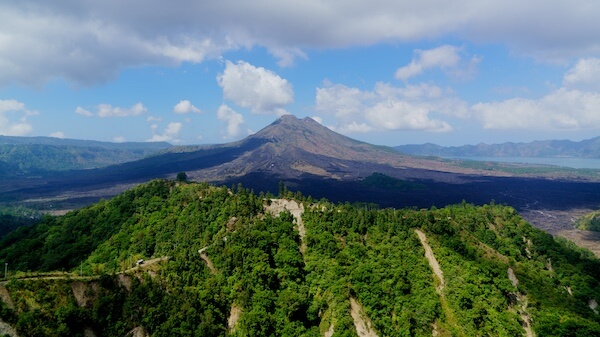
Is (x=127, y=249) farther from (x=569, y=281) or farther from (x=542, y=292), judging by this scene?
(x=569, y=281)

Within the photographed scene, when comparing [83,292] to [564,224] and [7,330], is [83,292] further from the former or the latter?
[564,224]

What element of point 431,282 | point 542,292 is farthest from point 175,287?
point 542,292

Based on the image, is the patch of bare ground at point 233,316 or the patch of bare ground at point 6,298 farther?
the patch of bare ground at point 233,316

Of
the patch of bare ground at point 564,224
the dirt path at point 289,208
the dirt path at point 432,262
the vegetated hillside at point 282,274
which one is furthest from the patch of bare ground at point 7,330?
the patch of bare ground at point 564,224

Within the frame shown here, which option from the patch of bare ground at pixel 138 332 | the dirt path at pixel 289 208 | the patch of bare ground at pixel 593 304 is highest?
the dirt path at pixel 289 208

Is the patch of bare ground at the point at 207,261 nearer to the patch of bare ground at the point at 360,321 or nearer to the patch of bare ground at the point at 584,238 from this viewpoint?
the patch of bare ground at the point at 360,321
